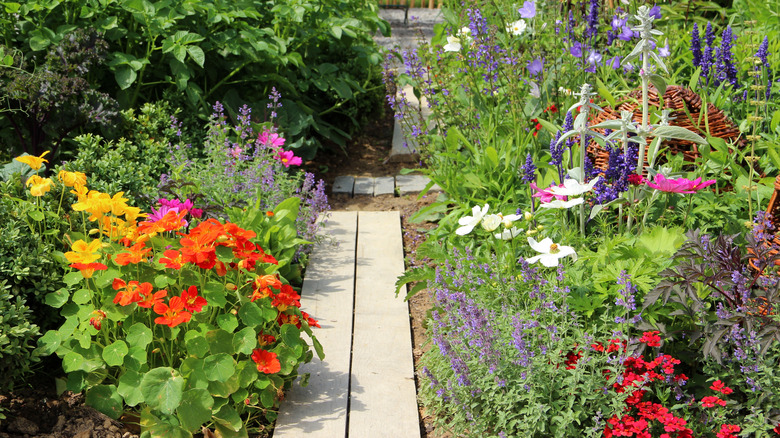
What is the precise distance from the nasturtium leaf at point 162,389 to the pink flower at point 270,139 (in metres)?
1.76

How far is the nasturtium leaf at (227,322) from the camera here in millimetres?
2256

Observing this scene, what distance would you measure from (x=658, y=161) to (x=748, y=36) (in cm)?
131

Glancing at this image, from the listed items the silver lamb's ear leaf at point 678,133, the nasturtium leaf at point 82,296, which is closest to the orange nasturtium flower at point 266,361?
the nasturtium leaf at point 82,296

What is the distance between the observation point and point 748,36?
156 inches

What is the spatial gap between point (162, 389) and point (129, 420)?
1.12ft

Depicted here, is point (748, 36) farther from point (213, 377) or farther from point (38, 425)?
point (38, 425)

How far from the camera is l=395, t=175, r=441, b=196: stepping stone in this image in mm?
4289

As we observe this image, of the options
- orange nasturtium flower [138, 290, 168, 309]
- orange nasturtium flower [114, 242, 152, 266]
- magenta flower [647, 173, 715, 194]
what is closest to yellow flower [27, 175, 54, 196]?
orange nasturtium flower [114, 242, 152, 266]

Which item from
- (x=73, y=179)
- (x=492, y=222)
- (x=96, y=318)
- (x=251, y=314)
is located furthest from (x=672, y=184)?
(x=73, y=179)

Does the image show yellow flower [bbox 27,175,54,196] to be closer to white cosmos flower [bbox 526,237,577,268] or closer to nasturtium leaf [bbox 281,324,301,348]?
nasturtium leaf [bbox 281,324,301,348]

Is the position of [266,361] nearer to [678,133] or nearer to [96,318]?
[96,318]

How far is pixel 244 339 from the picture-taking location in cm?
227

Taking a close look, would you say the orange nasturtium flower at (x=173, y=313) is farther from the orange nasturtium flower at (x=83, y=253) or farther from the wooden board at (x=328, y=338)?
the wooden board at (x=328, y=338)

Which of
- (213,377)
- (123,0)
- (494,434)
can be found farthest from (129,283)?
(123,0)
